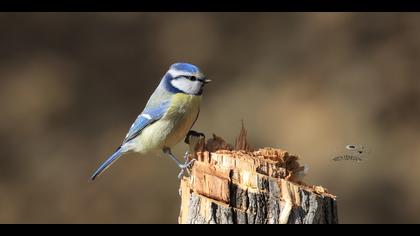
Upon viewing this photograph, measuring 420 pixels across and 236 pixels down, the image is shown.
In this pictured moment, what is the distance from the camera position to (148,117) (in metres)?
5.51

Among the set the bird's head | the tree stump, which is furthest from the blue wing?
the tree stump

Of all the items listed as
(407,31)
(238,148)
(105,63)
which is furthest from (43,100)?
(238,148)

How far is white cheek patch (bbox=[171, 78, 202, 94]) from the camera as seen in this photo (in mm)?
5371

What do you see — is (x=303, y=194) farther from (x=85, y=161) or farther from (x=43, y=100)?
(x=43, y=100)

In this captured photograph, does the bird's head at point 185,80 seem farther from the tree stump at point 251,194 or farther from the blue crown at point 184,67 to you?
the tree stump at point 251,194

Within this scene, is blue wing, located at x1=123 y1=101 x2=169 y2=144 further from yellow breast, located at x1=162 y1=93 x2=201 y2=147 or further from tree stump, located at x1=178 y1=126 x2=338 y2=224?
tree stump, located at x1=178 y1=126 x2=338 y2=224

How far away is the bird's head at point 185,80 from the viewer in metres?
5.32

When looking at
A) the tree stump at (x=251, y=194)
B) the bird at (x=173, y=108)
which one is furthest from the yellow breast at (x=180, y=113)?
the tree stump at (x=251, y=194)

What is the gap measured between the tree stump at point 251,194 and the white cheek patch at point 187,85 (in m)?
1.33

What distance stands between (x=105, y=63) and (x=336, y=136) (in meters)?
2.97

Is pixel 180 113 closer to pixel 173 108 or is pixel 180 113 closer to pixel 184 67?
pixel 173 108

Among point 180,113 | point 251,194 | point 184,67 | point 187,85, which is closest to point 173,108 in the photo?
point 180,113

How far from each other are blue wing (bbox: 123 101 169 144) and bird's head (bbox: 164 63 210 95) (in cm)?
12

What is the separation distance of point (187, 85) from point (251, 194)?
1.73m
